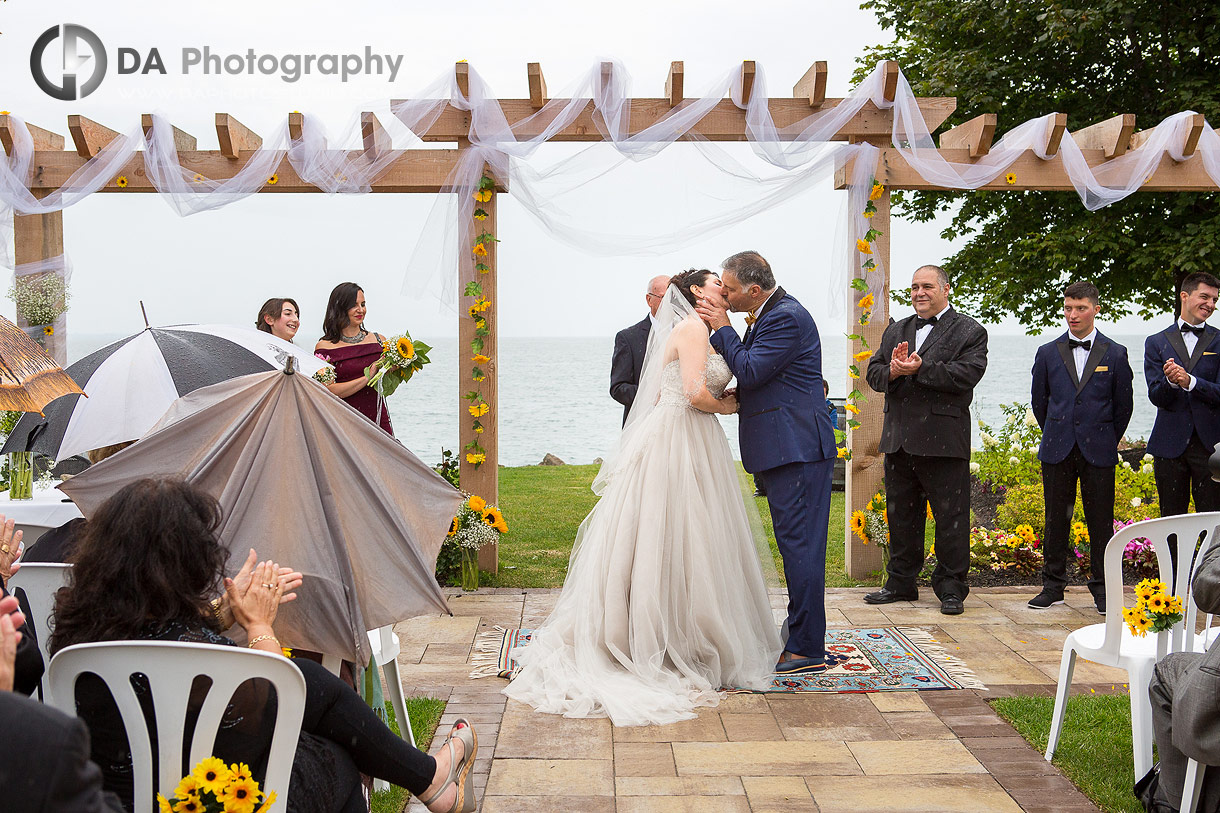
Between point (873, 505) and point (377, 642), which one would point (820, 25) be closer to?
point (873, 505)

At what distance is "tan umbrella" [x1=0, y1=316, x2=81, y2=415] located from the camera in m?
3.06

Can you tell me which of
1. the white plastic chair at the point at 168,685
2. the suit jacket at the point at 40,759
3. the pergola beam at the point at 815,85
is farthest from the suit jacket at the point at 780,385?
the suit jacket at the point at 40,759

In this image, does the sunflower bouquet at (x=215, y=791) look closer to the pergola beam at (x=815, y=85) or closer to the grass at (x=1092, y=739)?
the grass at (x=1092, y=739)

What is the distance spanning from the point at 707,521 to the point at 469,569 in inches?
82.5

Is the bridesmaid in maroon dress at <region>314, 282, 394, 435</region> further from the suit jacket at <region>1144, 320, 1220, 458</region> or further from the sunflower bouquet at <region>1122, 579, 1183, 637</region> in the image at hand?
the suit jacket at <region>1144, 320, 1220, 458</region>

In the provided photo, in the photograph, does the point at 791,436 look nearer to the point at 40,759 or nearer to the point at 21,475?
the point at 21,475

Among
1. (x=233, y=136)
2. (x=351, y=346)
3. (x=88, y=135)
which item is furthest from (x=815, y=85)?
(x=88, y=135)

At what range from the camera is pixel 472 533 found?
5.99 m

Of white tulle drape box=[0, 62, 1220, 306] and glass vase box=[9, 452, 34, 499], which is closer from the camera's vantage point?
glass vase box=[9, 452, 34, 499]

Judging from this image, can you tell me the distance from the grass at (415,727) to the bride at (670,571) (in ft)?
1.12

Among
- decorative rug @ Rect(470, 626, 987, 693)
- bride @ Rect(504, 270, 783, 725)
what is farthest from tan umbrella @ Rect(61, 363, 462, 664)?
decorative rug @ Rect(470, 626, 987, 693)

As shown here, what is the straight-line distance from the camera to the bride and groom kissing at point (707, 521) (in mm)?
4301

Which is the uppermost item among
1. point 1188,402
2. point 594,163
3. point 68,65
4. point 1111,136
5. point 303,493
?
point 68,65

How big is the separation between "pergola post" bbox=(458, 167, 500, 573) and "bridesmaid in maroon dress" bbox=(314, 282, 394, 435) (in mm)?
712
